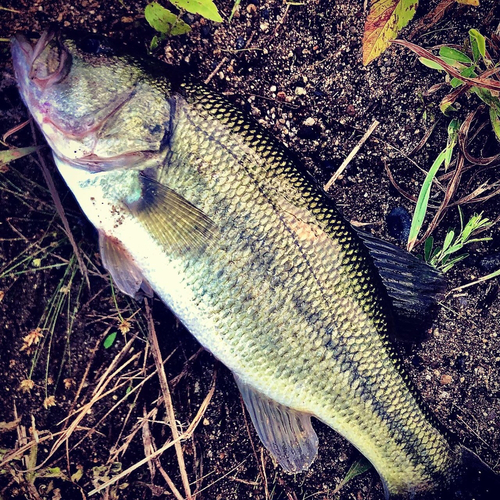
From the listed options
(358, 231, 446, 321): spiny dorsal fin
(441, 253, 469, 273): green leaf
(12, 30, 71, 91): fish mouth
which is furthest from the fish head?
(441, 253, 469, 273): green leaf

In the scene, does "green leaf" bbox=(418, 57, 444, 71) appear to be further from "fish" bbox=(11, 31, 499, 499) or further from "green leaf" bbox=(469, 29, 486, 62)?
"fish" bbox=(11, 31, 499, 499)

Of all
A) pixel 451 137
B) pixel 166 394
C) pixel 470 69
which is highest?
pixel 470 69

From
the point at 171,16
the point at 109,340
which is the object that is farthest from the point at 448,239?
the point at 109,340

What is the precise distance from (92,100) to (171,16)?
1.98 ft

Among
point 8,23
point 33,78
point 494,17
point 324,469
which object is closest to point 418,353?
point 324,469

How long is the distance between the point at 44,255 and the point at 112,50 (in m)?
1.09

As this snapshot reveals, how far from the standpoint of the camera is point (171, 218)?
1846mm

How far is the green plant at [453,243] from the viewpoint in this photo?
7.41 ft

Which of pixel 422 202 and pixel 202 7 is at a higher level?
pixel 202 7

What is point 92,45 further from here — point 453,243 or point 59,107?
point 453,243

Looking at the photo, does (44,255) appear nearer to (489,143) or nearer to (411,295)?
(411,295)

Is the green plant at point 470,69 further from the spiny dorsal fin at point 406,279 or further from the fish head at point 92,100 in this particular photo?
the fish head at point 92,100

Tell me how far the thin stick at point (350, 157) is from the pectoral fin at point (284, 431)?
115 cm

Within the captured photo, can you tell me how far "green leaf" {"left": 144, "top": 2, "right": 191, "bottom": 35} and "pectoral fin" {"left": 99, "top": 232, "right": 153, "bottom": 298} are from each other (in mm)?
1033
